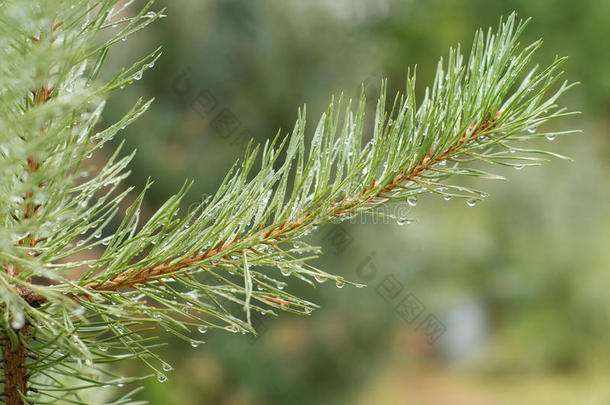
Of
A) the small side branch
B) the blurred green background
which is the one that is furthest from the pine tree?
the blurred green background

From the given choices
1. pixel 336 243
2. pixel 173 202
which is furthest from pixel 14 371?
pixel 336 243

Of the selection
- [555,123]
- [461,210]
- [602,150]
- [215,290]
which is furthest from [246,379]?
[602,150]

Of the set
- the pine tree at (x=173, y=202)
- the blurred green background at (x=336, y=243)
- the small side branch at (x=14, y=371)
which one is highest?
the pine tree at (x=173, y=202)

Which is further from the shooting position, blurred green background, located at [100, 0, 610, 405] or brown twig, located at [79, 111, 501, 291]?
blurred green background, located at [100, 0, 610, 405]

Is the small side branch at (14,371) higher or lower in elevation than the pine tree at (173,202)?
lower

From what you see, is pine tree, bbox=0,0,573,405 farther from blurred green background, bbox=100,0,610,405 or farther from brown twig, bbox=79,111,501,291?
blurred green background, bbox=100,0,610,405

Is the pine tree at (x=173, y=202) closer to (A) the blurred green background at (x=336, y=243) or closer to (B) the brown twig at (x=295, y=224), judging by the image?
(B) the brown twig at (x=295, y=224)

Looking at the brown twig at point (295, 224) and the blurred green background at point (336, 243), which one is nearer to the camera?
the brown twig at point (295, 224)

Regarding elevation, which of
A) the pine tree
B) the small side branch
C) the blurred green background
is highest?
the pine tree

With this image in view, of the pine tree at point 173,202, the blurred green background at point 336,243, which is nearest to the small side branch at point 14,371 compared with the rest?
the pine tree at point 173,202

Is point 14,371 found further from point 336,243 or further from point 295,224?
point 336,243
